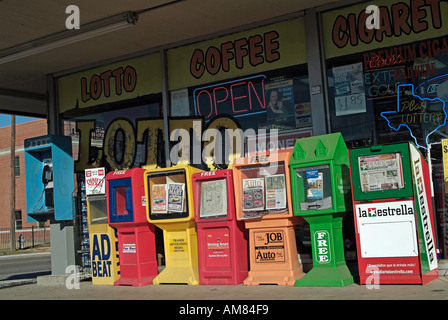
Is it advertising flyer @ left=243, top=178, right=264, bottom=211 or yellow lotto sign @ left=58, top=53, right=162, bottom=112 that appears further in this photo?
yellow lotto sign @ left=58, top=53, right=162, bottom=112

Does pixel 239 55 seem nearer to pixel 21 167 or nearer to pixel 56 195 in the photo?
pixel 56 195

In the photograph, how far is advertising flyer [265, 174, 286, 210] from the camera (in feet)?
26.0

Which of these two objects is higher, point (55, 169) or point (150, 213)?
point (55, 169)

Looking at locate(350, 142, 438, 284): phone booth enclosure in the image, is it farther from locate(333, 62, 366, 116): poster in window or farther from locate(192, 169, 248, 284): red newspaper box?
locate(192, 169, 248, 284): red newspaper box

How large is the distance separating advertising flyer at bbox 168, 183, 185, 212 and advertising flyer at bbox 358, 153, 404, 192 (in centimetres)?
280

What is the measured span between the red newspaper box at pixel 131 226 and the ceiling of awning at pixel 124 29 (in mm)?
2540

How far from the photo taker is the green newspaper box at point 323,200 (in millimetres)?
7426

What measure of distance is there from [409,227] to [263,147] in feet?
10.8

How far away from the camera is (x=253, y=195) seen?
8.12 meters

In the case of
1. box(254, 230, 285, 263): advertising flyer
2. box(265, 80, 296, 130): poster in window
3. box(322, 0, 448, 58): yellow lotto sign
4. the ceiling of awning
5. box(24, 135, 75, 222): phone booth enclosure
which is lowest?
box(254, 230, 285, 263): advertising flyer

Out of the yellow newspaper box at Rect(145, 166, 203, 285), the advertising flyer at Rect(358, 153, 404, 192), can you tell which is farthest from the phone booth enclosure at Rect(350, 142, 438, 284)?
the yellow newspaper box at Rect(145, 166, 203, 285)
